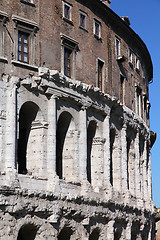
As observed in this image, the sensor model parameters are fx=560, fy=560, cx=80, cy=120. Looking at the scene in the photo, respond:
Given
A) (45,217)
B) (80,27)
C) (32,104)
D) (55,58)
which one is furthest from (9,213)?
(80,27)

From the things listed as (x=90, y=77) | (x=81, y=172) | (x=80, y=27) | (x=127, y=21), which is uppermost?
(x=127, y=21)

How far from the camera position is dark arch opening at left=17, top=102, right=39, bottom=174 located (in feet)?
86.6

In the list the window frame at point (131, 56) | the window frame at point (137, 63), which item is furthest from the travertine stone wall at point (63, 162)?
the window frame at point (137, 63)

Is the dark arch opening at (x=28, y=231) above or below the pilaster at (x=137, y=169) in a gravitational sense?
below

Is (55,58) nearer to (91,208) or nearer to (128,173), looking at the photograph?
(91,208)

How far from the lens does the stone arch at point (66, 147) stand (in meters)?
28.3

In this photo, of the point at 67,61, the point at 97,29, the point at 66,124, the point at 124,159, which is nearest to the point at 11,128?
the point at 66,124

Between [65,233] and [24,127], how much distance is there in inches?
222

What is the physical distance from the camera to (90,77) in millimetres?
30375

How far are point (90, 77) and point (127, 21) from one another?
9806mm

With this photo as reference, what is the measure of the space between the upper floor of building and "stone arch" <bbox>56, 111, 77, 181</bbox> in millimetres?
2332

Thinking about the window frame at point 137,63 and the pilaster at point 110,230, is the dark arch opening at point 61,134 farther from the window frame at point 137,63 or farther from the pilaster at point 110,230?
the window frame at point 137,63

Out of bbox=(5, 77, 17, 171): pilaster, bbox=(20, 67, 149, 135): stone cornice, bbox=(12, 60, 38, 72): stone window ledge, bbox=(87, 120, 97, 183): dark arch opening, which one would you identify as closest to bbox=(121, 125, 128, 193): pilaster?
bbox=(20, 67, 149, 135): stone cornice

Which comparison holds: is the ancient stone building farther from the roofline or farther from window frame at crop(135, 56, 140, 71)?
window frame at crop(135, 56, 140, 71)
